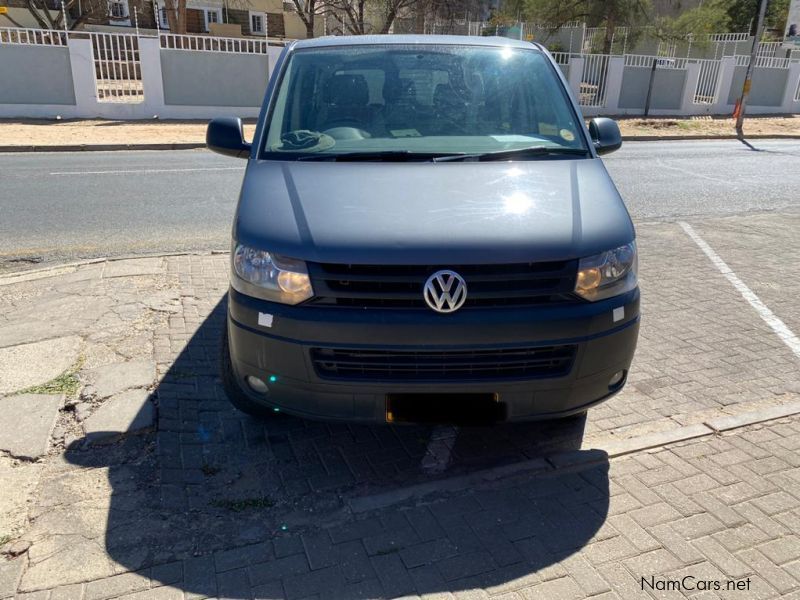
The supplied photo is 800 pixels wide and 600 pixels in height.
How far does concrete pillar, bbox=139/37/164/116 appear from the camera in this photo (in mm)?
18781

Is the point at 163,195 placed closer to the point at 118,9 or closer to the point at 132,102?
the point at 132,102

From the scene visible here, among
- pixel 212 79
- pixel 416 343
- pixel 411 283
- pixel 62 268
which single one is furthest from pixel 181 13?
pixel 416 343

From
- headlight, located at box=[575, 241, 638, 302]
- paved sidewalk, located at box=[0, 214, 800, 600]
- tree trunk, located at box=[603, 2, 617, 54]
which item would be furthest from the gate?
tree trunk, located at box=[603, 2, 617, 54]

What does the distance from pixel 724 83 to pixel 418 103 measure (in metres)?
27.7

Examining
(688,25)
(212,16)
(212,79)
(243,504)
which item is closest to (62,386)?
(243,504)

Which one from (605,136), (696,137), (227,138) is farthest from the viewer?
(696,137)

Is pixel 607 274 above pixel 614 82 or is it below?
above

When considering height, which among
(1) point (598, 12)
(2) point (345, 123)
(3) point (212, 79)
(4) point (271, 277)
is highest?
(1) point (598, 12)

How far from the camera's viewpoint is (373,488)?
10.3 ft

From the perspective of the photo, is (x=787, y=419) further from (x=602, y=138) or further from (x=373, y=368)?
(x=373, y=368)

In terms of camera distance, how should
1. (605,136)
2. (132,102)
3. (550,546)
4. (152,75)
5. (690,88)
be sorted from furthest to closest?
(690,88)
(132,102)
(152,75)
(605,136)
(550,546)

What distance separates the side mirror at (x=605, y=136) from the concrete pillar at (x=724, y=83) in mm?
26498

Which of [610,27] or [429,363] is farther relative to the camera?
[610,27]

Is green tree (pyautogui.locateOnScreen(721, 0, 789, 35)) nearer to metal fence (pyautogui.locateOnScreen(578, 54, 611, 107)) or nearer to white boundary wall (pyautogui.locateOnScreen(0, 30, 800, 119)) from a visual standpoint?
white boundary wall (pyautogui.locateOnScreen(0, 30, 800, 119))
